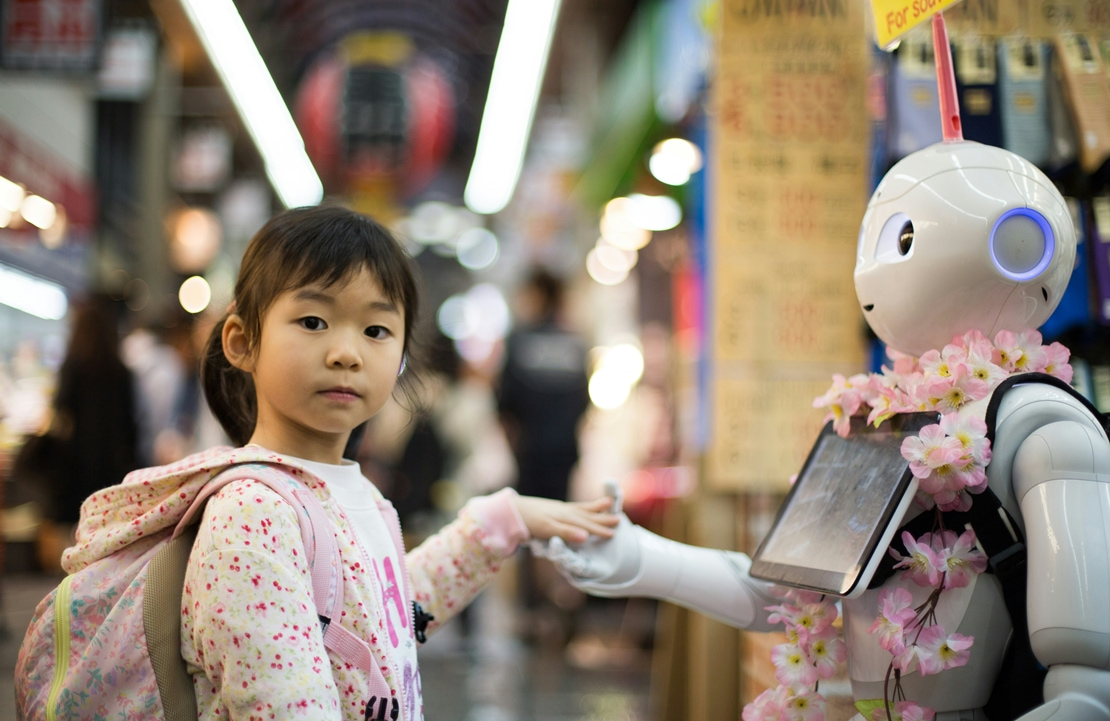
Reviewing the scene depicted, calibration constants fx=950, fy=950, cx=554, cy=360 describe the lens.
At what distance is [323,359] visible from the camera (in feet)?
4.73

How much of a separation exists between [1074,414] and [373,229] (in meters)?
1.10

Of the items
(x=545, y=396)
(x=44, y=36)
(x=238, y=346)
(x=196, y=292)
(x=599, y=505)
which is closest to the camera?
(x=238, y=346)

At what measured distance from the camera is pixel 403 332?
1.62m

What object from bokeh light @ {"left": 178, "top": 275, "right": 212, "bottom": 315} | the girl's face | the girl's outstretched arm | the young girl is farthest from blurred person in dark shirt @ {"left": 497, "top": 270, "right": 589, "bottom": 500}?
bokeh light @ {"left": 178, "top": 275, "right": 212, "bottom": 315}

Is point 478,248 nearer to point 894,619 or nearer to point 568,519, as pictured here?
point 568,519

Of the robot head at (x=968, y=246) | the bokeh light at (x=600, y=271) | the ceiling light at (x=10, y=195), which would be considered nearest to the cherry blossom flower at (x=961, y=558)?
the robot head at (x=968, y=246)

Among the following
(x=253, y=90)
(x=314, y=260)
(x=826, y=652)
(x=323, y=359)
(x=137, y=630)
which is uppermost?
(x=253, y=90)

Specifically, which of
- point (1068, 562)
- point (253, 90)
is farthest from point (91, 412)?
point (1068, 562)

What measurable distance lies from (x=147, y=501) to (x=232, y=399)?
343 millimetres

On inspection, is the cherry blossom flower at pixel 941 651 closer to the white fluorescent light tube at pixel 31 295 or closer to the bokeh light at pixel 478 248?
the white fluorescent light tube at pixel 31 295

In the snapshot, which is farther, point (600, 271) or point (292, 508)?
point (600, 271)

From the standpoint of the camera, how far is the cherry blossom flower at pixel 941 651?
133 centimetres

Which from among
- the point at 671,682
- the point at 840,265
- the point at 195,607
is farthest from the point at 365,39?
the point at 195,607

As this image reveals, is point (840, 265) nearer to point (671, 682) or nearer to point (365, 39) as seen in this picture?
point (671, 682)
